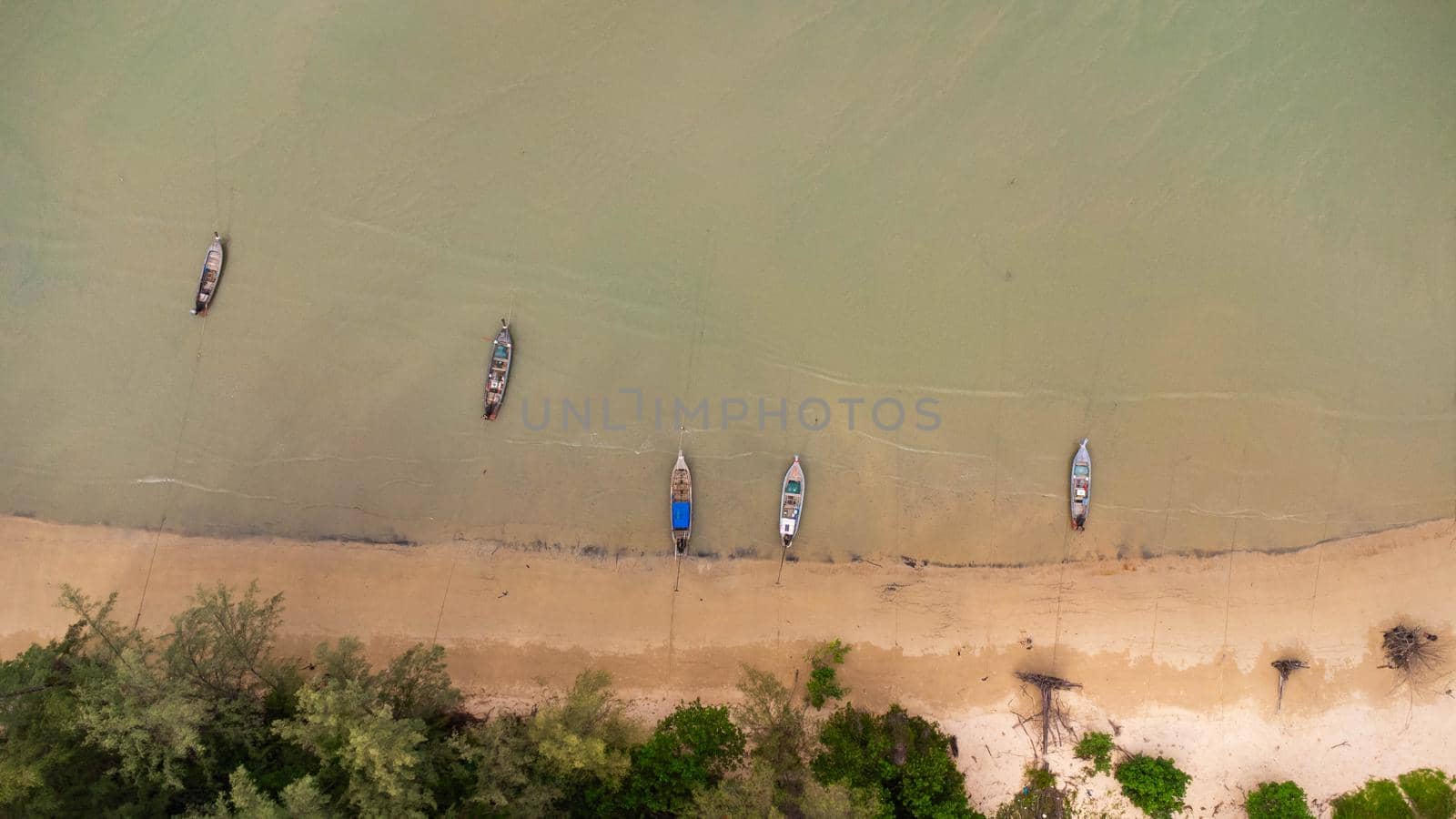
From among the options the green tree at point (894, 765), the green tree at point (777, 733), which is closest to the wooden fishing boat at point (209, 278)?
the green tree at point (777, 733)

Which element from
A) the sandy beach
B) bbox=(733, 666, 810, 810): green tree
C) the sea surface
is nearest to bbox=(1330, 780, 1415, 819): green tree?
the sandy beach

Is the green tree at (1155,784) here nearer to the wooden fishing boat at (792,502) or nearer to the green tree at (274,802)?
the wooden fishing boat at (792,502)

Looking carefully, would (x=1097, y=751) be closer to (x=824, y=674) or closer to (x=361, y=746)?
(x=824, y=674)

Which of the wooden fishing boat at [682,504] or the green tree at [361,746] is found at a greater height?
the wooden fishing boat at [682,504]

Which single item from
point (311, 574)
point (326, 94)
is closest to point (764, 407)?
point (311, 574)

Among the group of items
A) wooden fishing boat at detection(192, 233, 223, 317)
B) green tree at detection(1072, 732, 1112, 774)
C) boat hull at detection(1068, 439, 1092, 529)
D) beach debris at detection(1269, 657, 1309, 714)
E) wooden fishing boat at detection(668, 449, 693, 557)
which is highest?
wooden fishing boat at detection(192, 233, 223, 317)

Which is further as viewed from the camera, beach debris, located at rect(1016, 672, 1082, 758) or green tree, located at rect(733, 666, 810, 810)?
beach debris, located at rect(1016, 672, 1082, 758)

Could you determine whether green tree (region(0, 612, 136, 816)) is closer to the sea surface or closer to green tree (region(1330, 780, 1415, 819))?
the sea surface

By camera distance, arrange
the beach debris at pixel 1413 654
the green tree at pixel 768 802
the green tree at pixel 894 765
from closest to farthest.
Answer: the green tree at pixel 768 802 → the green tree at pixel 894 765 → the beach debris at pixel 1413 654
